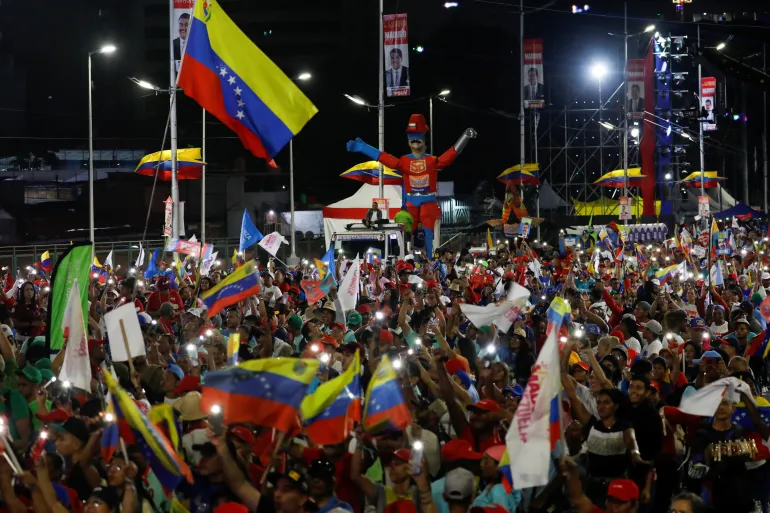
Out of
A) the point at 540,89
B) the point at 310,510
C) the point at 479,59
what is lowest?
the point at 310,510

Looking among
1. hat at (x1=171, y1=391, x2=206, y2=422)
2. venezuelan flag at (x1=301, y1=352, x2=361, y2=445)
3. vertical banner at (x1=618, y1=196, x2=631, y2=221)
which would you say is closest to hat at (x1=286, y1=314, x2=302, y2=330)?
hat at (x1=171, y1=391, x2=206, y2=422)

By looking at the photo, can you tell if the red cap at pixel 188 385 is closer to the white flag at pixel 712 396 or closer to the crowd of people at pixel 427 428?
the crowd of people at pixel 427 428

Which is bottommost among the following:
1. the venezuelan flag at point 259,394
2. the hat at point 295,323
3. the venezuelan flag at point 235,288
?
the hat at point 295,323

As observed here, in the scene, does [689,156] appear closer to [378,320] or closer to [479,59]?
[479,59]

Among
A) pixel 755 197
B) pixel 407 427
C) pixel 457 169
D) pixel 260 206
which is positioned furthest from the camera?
pixel 755 197

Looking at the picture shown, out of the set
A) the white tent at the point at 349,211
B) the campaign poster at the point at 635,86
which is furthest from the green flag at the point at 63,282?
the campaign poster at the point at 635,86

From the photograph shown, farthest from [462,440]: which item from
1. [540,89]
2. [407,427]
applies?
[540,89]

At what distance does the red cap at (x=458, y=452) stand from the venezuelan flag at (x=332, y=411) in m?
0.61

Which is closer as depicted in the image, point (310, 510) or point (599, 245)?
point (310, 510)

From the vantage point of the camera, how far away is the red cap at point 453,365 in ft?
31.2

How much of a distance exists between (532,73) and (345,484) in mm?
34776

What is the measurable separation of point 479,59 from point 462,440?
68595mm

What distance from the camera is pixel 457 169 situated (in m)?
73.3

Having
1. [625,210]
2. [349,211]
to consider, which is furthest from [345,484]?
[625,210]
